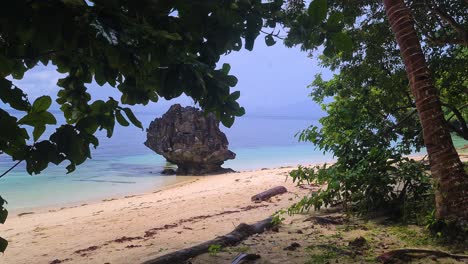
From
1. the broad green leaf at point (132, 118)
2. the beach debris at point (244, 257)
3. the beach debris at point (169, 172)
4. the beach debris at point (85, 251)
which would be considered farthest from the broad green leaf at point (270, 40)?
the beach debris at point (169, 172)

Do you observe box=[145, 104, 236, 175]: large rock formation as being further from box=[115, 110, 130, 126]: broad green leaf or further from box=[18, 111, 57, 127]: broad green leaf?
box=[18, 111, 57, 127]: broad green leaf

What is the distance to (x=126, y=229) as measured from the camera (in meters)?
6.88

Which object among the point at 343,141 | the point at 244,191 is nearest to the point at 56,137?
the point at 343,141

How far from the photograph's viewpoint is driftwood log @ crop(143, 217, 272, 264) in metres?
3.65

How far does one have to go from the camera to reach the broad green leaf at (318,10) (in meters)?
1.74

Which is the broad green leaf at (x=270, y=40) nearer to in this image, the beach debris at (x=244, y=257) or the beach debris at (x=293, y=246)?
the beach debris at (x=244, y=257)

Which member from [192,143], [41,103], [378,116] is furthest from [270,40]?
[192,143]

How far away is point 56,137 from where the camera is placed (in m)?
1.79

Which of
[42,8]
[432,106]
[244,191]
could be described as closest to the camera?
[42,8]

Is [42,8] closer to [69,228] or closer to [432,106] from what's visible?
[432,106]

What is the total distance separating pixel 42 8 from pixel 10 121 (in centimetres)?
55

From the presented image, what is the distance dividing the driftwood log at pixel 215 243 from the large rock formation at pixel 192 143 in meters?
15.1

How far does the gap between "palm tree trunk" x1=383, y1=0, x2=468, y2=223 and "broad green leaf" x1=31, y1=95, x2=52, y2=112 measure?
143 inches

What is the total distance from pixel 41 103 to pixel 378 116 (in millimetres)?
5009
